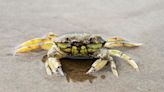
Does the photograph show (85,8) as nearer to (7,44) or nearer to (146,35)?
(146,35)

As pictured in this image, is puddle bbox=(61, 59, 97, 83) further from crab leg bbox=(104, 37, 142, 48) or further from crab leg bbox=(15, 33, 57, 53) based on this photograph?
crab leg bbox=(104, 37, 142, 48)

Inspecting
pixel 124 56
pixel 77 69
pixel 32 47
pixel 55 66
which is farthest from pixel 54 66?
pixel 124 56

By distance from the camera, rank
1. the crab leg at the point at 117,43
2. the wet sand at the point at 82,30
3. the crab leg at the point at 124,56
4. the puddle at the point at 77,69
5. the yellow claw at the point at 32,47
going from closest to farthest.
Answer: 1. the wet sand at the point at 82,30
2. the puddle at the point at 77,69
3. the crab leg at the point at 124,56
4. the yellow claw at the point at 32,47
5. the crab leg at the point at 117,43

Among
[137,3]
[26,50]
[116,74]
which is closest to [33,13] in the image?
[26,50]

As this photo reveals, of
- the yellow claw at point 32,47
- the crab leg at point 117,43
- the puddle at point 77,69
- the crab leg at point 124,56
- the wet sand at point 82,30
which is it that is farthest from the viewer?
the crab leg at point 117,43

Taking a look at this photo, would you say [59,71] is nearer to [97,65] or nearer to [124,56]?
[97,65]

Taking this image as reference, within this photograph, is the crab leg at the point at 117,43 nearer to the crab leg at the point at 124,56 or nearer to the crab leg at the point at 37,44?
the crab leg at the point at 124,56

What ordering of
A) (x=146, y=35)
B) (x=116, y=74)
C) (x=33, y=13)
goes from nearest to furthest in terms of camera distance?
(x=116, y=74) → (x=146, y=35) → (x=33, y=13)

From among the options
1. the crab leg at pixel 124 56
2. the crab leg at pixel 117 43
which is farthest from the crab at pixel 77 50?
the crab leg at pixel 117 43

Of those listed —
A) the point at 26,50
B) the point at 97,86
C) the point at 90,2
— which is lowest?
the point at 97,86
